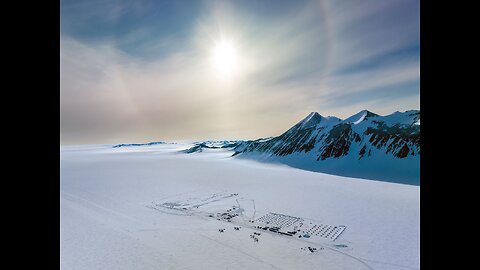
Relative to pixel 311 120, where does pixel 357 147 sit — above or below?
below

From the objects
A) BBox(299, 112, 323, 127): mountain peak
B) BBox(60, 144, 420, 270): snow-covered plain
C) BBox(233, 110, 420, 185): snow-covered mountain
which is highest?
BBox(299, 112, 323, 127): mountain peak

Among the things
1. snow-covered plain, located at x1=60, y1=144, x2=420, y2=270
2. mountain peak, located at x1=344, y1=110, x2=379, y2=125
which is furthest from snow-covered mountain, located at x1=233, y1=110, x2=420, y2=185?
snow-covered plain, located at x1=60, y1=144, x2=420, y2=270

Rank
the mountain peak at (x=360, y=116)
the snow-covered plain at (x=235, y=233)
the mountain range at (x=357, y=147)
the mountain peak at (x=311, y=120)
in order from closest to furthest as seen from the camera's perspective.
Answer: the snow-covered plain at (x=235, y=233) < the mountain range at (x=357, y=147) < the mountain peak at (x=360, y=116) < the mountain peak at (x=311, y=120)

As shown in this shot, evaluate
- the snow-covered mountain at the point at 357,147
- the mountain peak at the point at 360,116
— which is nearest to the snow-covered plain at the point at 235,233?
the snow-covered mountain at the point at 357,147

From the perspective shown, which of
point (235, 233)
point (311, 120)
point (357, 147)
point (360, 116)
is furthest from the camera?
point (311, 120)

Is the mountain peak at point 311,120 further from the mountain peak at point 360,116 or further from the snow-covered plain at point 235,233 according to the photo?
the snow-covered plain at point 235,233


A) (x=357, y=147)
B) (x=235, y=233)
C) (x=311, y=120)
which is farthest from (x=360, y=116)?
(x=235, y=233)

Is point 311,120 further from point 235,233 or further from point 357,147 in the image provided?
point 235,233

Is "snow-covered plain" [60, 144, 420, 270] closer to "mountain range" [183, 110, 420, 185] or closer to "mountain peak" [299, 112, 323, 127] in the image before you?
"mountain range" [183, 110, 420, 185]
